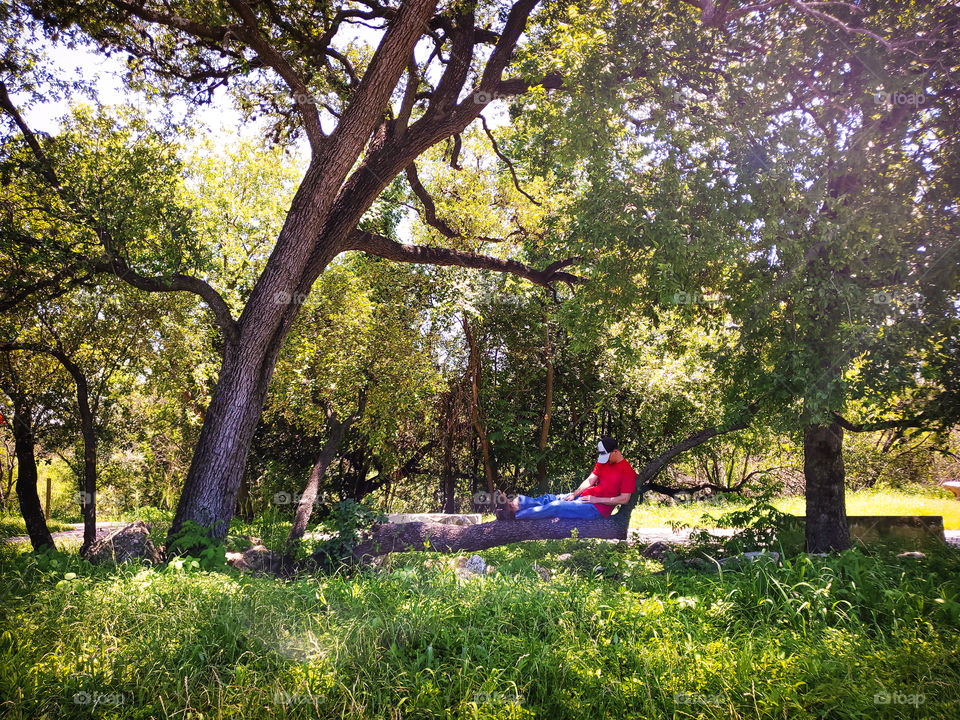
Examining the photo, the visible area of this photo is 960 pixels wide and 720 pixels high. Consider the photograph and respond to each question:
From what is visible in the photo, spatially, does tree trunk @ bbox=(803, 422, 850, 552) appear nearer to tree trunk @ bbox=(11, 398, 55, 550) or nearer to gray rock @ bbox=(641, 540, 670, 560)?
gray rock @ bbox=(641, 540, 670, 560)

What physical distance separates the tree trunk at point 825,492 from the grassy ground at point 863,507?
6168 millimetres

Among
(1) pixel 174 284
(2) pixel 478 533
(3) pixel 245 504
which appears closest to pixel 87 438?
(1) pixel 174 284

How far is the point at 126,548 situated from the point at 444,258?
231 inches

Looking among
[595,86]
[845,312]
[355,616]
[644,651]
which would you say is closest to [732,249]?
[845,312]

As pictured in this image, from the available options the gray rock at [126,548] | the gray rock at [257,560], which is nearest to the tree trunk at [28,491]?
the gray rock at [126,548]

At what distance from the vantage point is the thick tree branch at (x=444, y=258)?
8.91 meters

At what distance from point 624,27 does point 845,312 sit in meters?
3.93

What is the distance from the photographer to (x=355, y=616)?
423cm

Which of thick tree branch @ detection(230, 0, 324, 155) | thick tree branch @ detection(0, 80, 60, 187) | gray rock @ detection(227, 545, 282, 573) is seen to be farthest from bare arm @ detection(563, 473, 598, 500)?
thick tree branch @ detection(0, 80, 60, 187)

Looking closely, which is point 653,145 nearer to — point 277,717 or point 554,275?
point 554,275

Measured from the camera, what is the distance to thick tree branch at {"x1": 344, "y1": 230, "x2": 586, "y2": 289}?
351 inches

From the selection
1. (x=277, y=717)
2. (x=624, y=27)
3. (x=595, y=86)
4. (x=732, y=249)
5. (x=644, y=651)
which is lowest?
(x=277, y=717)

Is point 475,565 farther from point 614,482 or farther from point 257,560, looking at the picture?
point 257,560

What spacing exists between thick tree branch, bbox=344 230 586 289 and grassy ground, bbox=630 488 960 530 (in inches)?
268
